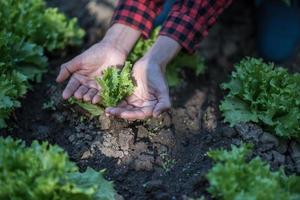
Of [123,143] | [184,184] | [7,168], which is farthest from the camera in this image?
[123,143]

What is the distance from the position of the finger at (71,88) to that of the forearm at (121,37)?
44 centimetres

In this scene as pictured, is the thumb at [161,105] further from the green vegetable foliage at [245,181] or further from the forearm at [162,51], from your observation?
the green vegetable foliage at [245,181]

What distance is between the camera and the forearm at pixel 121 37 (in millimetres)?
4039

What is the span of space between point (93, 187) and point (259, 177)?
0.89m

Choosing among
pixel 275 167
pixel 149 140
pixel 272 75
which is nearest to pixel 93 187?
pixel 149 140

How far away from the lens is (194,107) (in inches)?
169

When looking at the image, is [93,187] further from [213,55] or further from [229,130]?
[213,55]

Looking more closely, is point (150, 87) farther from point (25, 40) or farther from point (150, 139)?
point (25, 40)

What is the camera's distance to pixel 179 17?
4.01m

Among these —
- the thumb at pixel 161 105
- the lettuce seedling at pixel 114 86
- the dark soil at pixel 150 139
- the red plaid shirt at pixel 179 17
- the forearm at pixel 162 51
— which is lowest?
the dark soil at pixel 150 139

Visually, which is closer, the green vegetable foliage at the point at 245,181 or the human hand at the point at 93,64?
the green vegetable foliage at the point at 245,181

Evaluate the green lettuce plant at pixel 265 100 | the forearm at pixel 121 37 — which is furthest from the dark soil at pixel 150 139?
the forearm at pixel 121 37

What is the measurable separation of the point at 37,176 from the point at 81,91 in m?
1.00

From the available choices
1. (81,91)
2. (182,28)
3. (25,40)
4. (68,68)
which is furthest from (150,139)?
(25,40)
